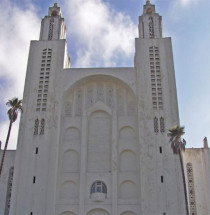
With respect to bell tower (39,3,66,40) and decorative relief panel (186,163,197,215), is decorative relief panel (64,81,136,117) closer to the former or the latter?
bell tower (39,3,66,40)

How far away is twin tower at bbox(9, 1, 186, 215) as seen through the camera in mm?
27125

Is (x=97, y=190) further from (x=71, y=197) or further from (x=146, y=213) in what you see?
(x=146, y=213)

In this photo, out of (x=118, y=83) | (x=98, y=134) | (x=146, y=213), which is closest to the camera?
(x=146, y=213)

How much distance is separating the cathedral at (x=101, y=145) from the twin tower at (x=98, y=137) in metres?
0.08

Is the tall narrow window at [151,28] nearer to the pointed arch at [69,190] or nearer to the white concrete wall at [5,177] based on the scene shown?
the pointed arch at [69,190]

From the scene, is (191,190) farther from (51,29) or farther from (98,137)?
(51,29)

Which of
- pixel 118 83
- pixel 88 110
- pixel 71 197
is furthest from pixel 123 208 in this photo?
pixel 118 83

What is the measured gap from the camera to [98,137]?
3041 centimetres

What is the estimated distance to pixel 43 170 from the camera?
27.7m

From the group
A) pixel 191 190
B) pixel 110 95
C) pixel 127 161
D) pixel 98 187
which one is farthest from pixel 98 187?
pixel 110 95

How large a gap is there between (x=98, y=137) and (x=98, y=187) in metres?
4.48

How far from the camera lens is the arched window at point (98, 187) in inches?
1119

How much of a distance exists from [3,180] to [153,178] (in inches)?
506

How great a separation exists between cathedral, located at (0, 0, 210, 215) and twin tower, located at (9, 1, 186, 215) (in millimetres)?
81
